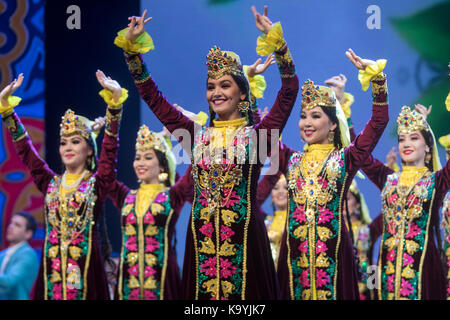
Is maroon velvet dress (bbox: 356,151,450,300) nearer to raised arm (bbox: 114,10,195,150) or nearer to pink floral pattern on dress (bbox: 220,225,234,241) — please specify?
pink floral pattern on dress (bbox: 220,225,234,241)

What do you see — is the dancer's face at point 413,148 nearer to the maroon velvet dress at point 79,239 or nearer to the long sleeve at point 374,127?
the long sleeve at point 374,127

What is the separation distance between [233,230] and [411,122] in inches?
66.4

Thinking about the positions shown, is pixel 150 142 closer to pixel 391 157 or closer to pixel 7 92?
pixel 7 92

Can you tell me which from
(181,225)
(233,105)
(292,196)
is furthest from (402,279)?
(181,225)

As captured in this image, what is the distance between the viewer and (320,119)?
A: 4004 mm

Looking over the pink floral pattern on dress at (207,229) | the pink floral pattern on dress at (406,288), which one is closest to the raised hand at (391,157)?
the pink floral pattern on dress at (406,288)

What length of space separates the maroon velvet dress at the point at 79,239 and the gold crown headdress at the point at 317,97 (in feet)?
3.93

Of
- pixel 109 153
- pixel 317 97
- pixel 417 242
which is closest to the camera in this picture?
pixel 317 97

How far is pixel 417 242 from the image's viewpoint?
13.7ft

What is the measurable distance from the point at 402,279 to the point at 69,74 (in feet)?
10.5

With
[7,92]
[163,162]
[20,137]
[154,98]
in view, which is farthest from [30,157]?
[154,98]

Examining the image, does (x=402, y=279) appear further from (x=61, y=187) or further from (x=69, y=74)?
(x=69, y=74)

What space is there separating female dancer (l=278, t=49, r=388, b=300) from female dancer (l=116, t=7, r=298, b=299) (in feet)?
1.36

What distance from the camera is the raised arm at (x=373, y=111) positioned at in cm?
376
